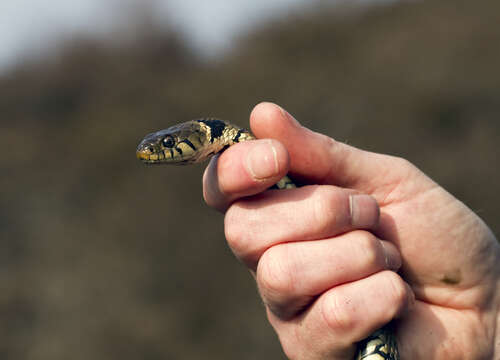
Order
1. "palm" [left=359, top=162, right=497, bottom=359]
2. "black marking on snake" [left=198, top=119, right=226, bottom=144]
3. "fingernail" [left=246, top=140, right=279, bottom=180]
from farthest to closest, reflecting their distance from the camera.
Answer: "palm" [left=359, top=162, right=497, bottom=359] < "black marking on snake" [left=198, top=119, right=226, bottom=144] < "fingernail" [left=246, top=140, right=279, bottom=180]

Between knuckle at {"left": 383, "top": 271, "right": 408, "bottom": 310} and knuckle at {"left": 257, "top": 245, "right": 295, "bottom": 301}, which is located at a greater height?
knuckle at {"left": 257, "top": 245, "right": 295, "bottom": 301}

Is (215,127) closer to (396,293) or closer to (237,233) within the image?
(237,233)

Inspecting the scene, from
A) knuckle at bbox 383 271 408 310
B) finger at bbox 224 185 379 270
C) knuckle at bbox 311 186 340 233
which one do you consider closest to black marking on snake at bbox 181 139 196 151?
finger at bbox 224 185 379 270

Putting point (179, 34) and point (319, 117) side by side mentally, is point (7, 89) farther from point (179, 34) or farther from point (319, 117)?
point (319, 117)

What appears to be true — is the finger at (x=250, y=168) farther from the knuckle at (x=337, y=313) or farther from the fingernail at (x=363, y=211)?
the knuckle at (x=337, y=313)

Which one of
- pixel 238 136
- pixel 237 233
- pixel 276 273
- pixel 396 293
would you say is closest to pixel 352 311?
pixel 396 293

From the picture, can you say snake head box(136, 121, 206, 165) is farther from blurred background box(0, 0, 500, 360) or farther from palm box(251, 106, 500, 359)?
blurred background box(0, 0, 500, 360)
